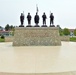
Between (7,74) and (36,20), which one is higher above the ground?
(36,20)

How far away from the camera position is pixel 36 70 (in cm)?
610

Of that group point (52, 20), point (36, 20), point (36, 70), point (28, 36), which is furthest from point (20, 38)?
point (36, 70)

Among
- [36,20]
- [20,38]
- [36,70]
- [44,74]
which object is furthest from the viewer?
[36,20]

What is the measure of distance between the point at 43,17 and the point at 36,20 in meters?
0.77

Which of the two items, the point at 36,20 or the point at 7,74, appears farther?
the point at 36,20

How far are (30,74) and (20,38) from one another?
41.1 ft

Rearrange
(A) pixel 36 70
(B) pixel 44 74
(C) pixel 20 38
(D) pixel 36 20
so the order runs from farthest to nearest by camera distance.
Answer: (D) pixel 36 20
(C) pixel 20 38
(A) pixel 36 70
(B) pixel 44 74

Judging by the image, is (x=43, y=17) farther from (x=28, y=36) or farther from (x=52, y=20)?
(x=28, y=36)

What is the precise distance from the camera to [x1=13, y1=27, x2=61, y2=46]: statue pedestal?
59.3 feet

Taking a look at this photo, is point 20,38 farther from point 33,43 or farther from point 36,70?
point 36,70

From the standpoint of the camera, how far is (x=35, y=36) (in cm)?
1823

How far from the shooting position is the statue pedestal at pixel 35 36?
59.3ft

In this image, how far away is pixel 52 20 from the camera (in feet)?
63.9

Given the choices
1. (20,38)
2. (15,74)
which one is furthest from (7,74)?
(20,38)
